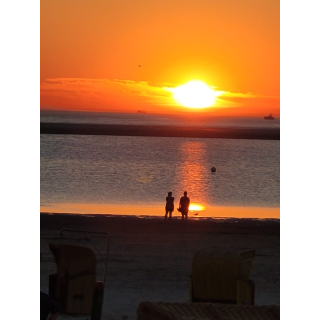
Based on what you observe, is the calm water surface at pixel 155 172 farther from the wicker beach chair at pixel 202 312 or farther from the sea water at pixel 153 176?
the wicker beach chair at pixel 202 312

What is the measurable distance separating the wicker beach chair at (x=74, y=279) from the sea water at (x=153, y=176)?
42.4 feet

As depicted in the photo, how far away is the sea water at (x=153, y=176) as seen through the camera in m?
26.3

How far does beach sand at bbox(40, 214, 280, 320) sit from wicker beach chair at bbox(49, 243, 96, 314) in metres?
0.18

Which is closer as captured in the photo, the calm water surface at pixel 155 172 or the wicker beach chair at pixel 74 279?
the wicker beach chair at pixel 74 279

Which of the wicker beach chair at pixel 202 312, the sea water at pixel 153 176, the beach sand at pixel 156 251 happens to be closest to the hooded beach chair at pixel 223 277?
the beach sand at pixel 156 251

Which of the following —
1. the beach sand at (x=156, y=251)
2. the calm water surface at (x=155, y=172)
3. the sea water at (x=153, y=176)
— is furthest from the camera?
the calm water surface at (x=155, y=172)

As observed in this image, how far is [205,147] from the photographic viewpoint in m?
69.9

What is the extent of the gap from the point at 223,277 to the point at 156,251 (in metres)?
4.31

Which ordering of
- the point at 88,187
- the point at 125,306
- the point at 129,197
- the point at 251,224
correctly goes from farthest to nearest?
the point at 88,187 → the point at 129,197 → the point at 251,224 → the point at 125,306

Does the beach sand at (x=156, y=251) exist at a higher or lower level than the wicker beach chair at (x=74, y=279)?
lower

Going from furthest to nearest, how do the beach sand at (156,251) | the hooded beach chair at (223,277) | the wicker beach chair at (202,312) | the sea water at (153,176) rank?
the sea water at (153,176), the beach sand at (156,251), the hooded beach chair at (223,277), the wicker beach chair at (202,312)
